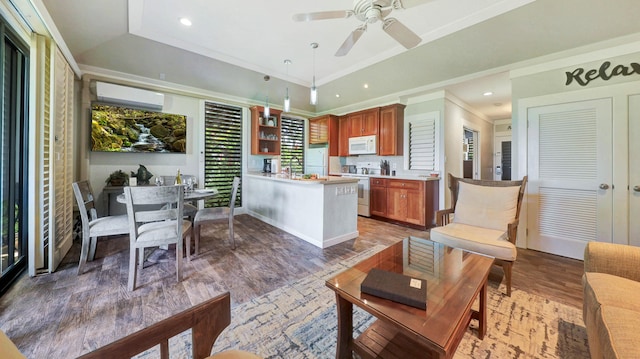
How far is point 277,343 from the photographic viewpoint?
1.49 metres

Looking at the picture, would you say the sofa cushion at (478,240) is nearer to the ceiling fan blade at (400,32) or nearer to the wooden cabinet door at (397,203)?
the wooden cabinet door at (397,203)

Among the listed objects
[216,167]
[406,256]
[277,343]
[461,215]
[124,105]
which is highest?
[124,105]

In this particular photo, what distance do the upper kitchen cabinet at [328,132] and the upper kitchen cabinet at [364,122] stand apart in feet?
1.53

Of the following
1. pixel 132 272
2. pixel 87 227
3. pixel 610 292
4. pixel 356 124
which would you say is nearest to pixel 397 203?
pixel 356 124

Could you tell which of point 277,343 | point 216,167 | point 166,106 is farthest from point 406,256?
point 166,106

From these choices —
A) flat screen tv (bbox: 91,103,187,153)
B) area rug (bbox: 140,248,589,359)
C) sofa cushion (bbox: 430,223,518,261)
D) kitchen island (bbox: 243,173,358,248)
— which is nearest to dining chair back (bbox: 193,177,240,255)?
kitchen island (bbox: 243,173,358,248)

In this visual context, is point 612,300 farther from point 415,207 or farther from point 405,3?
point 415,207

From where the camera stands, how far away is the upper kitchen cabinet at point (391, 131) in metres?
4.80

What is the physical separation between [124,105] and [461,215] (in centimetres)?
526

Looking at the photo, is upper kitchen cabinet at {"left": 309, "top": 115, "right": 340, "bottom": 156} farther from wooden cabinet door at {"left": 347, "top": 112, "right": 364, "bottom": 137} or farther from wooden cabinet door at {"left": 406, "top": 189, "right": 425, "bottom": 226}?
wooden cabinet door at {"left": 406, "top": 189, "right": 425, "bottom": 226}

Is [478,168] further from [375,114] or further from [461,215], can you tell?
[461,215]

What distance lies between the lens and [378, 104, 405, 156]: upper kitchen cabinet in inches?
189

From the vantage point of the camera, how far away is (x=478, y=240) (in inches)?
84.9

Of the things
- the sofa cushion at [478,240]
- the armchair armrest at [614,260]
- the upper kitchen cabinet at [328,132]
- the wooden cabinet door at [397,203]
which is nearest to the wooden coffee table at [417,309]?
the sofa cushion at [478,240]
